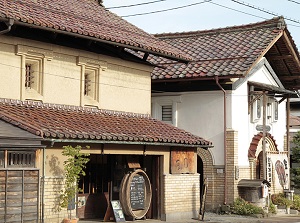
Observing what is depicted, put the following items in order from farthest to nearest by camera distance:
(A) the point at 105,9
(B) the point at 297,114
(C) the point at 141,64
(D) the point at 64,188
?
(B) the point at 297,114 < (A) the point at 105,9 < (C) the point at 141,64 < (D) the point at 64,188

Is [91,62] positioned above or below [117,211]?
above

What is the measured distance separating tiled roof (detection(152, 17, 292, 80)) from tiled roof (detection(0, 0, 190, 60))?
2.62 meters

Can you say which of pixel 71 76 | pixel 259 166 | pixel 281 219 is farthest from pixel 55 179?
pixel 259 166

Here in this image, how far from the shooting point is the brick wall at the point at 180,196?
23.2 meters

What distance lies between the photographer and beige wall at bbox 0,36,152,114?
2020 cm

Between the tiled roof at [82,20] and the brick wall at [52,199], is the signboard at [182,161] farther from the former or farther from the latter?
the brick wall at [52,199]

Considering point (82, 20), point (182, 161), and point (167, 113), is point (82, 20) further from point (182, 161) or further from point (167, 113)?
point (167, 113)

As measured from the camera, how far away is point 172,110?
29141mm

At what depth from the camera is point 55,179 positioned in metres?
19.0

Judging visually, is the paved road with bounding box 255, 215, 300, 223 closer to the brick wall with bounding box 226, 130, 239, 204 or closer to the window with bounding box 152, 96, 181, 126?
the brick wall with bounding box 226, 130, 239, 204

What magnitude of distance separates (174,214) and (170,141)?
272cm

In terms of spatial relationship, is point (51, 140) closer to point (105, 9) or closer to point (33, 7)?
point (33, 7)

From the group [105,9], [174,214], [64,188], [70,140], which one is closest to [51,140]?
[70,140]

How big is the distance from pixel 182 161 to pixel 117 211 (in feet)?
11.1
